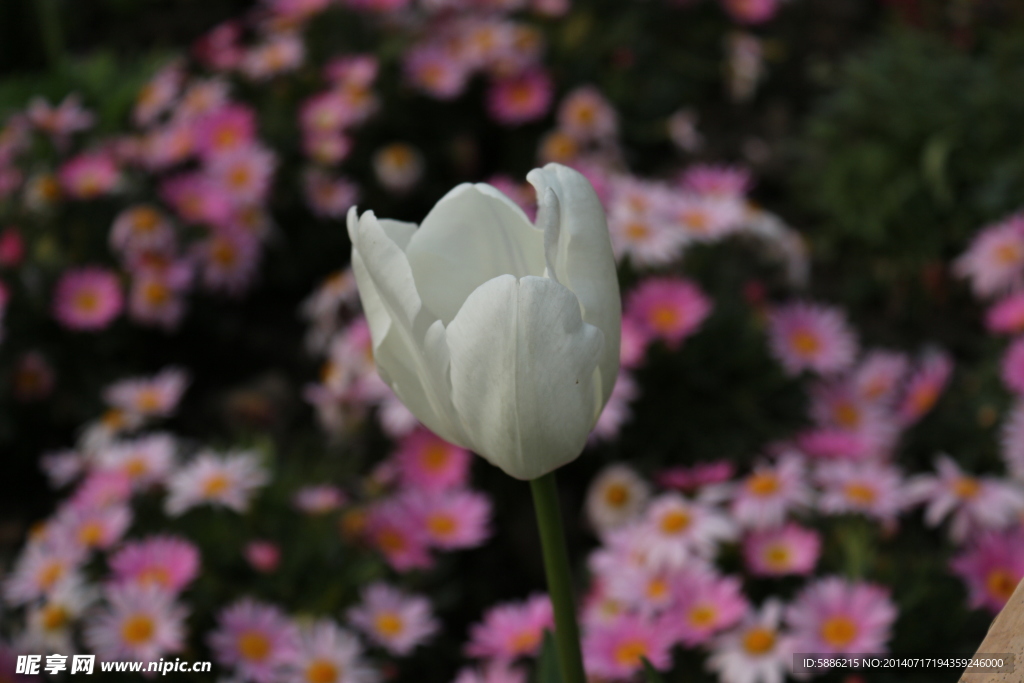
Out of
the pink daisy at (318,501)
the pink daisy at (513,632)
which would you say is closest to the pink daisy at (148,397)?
the pink daisy at (318,501)

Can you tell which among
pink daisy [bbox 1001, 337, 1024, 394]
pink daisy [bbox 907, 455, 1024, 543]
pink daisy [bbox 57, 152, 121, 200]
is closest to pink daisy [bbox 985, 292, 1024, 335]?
pink daisy [bbox 1001, 337, 1024, 394]

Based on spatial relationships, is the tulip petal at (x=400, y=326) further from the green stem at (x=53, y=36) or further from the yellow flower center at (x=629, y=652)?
the green stem at (x=53, y=36)

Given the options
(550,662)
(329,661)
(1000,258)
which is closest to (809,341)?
(1000,258)

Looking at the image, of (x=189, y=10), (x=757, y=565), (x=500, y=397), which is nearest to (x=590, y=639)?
(x=757, y=565)

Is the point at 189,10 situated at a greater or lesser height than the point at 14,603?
greater

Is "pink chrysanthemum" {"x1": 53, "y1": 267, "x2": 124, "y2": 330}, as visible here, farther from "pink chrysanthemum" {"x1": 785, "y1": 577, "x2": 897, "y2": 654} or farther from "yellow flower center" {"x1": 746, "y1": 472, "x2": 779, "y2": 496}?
"pink chrysanthemum" {"x1": 785, "y1": 577, "x2": 897, "y2": 654}

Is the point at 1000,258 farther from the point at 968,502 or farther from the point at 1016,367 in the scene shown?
the point at 968,502

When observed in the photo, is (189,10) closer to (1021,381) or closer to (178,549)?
(178,549)
